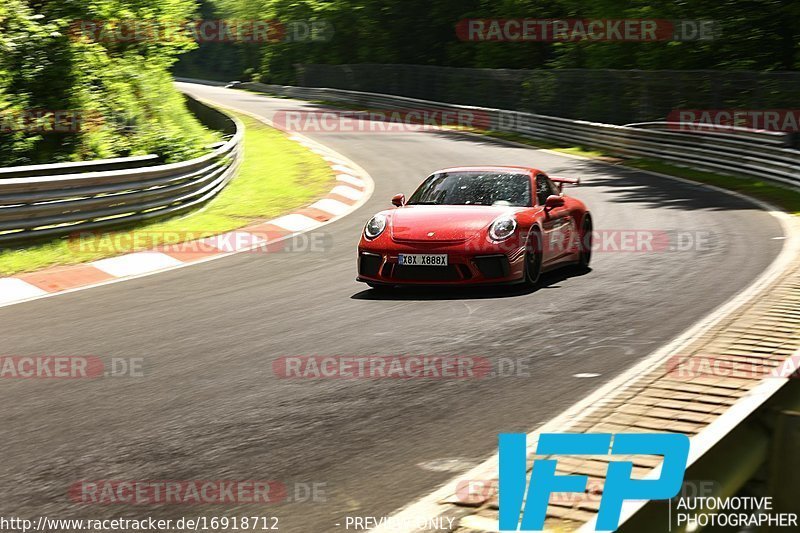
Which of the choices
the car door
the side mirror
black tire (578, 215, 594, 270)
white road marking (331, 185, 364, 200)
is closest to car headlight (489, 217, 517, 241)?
the car door

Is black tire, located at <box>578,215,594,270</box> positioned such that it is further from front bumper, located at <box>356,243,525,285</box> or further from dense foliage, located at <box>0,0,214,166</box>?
dense foliage, located at <box>0,0,214,166</box>

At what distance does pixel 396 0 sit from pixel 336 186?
40711 mm

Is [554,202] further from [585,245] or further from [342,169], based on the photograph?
[342,169]

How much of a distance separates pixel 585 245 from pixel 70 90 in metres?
9.41

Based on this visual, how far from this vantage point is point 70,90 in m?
16.6

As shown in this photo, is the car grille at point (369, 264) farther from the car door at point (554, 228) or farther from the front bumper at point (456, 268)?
the car door at point (554, 228)

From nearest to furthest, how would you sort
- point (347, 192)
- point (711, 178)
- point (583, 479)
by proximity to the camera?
point (583, 479) → point (347, 192) → point (711, 178)

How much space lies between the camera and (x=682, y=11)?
35.1 metres

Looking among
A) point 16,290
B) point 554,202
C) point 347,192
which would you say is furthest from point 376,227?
point 347,192

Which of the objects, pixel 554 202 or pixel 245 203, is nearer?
pixel 554 202

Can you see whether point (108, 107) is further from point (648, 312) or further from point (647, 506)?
point (647, 506)

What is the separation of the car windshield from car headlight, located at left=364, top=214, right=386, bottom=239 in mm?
820

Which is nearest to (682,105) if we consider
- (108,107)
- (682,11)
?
(682,11)

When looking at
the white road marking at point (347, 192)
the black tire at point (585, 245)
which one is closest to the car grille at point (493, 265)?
the black tire at point (585, 245)
